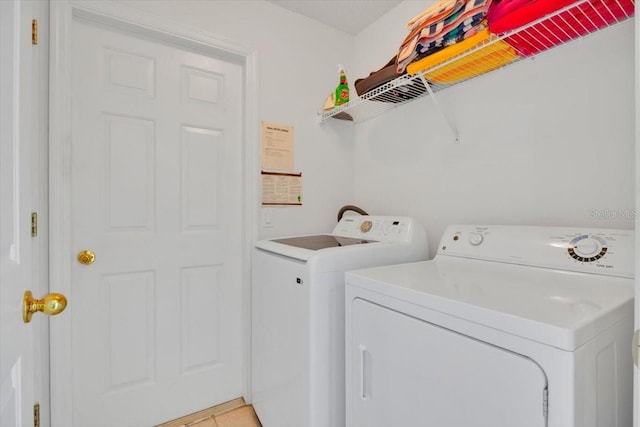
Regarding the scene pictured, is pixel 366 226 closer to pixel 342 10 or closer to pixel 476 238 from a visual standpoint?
pixel 476 238

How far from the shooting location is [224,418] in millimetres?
1753

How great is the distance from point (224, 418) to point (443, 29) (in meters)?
2.26

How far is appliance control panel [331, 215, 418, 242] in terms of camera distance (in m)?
1.60

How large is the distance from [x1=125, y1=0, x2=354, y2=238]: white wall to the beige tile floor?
1047 millimetres

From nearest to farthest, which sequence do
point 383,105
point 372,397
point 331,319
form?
point 372,397, point 331,319, point 383,105

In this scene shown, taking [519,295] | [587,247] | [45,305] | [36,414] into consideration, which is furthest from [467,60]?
[36,414]

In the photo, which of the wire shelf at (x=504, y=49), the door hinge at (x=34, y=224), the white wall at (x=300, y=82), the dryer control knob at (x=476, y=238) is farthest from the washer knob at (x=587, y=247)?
the door hinge at (x=34, y=224)

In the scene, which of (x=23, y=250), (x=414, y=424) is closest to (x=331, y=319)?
(x=414, y=424)

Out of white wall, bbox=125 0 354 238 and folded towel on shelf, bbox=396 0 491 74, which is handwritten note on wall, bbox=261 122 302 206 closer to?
white wall, bbox=125 0 354 238

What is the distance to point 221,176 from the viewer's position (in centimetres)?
188

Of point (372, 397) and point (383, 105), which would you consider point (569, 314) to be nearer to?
point (372, 397)

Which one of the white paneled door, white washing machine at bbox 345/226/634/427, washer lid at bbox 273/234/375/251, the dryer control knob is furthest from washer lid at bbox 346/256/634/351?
the white paneled door

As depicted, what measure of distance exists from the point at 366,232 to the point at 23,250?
1.45 m

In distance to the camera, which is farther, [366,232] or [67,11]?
[366,232]
